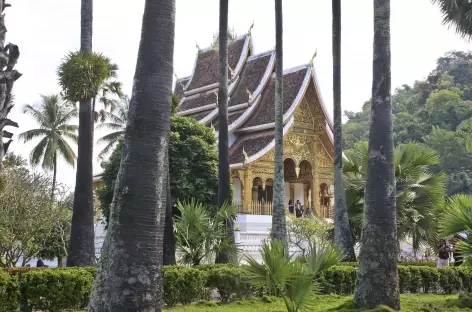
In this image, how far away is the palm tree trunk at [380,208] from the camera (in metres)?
8.58

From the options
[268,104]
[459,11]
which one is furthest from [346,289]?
[268,104]

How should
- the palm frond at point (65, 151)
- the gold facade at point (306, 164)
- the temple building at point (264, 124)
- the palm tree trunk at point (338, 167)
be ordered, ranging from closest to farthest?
the palm tree trunk at point (338, 167)
the temple building at point (264, 124)
the gold facade at point (306, 164)
the palm frond at point (65, 151)

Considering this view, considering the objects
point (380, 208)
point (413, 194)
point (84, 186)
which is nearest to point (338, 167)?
point (413, 194)

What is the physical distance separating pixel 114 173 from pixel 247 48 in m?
14.7

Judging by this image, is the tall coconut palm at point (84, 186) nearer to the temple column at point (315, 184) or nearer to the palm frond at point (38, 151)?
the temple column at point (315, 184)

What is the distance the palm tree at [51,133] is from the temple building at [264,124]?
28.4 ft

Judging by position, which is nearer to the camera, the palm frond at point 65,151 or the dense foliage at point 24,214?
the dense foliage at point 24,214

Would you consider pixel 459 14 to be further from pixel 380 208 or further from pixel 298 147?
pixel 298 147

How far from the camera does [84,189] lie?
1263 centimetres

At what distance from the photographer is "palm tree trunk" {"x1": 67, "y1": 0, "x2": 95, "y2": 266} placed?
40.3 feet

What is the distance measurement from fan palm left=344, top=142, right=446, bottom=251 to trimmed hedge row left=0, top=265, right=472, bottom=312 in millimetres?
1582

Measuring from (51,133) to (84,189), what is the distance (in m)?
27.0

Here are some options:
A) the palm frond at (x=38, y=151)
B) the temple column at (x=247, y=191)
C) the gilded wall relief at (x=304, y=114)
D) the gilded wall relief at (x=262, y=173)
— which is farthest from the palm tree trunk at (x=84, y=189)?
the palm frond at (x=38, y=151)

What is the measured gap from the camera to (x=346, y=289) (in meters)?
12.5
